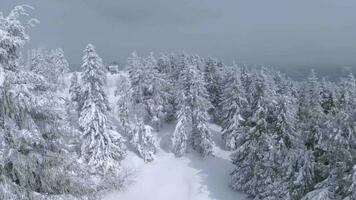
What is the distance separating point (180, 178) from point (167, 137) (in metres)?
11.6

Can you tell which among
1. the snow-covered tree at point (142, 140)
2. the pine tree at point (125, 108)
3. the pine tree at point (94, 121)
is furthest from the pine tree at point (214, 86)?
the pine tree at point (94, 121)

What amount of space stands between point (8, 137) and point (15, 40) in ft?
7.89

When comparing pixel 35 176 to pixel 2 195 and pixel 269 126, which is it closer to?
pixel 2 195

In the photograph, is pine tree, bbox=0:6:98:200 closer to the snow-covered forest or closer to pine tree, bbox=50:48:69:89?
the snow-covered forest

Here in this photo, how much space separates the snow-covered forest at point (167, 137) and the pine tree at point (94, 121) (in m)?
0.12

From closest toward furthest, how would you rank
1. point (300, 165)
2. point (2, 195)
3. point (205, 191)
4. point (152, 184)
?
point (2, 195) → point (300, 165) → point (205, 191) → point (152, 184)

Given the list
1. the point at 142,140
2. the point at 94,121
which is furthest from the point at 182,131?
the point at 94,121

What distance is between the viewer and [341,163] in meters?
19.9

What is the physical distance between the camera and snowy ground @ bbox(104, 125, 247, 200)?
43125 millimetres

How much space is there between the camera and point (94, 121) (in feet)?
143

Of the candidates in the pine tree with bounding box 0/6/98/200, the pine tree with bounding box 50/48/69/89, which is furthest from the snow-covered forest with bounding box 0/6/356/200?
the pine tree with bounding box 50/48/69/89

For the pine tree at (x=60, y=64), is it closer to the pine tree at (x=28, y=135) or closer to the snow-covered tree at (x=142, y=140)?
the snow-covered tree at (x=142, y=140)

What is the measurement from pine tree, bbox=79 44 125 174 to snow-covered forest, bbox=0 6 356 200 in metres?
0.12

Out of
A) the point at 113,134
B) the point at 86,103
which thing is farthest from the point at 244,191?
the point at 86,103
